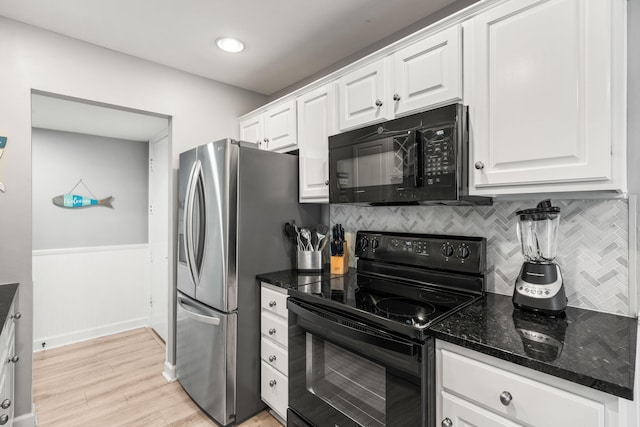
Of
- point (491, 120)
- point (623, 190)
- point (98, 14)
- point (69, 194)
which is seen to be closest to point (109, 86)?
point (98, 14)

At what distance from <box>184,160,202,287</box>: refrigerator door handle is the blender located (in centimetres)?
189

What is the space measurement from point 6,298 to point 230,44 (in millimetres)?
1969

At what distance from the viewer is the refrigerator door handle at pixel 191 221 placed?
2178 millimetres

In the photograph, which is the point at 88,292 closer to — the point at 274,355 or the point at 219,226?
the point at 219,226

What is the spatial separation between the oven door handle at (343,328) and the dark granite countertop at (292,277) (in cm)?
13

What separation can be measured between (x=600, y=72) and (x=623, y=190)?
0.41 metres

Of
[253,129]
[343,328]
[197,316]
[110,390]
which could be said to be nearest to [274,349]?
[197,316]

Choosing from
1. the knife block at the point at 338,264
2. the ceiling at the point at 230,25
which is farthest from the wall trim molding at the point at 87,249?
the knife block at the point at 338,264

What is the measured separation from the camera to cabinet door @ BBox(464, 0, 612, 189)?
1.06m

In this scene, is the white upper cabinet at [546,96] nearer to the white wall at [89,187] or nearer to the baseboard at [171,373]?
the baseboard at [171,373]

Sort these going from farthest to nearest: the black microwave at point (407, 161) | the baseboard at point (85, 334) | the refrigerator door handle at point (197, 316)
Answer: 1. the baseboard at point (85, 334)
2. the refrigerator door handle at point (197, 316)
3. the black microwave at point (407, 161)

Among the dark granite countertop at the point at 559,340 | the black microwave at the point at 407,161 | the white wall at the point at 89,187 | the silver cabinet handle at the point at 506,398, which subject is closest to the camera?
the dark granite countertop at the point at 559,340

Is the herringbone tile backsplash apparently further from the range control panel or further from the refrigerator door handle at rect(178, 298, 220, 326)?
the refrigerator door handle at rect(178, 298, 220, 326)

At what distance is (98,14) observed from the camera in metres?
1.85
